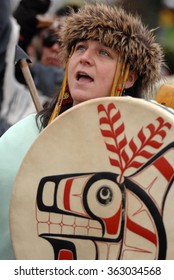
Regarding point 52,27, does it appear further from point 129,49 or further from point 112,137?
point 112,137

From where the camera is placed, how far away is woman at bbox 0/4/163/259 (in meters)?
3.82

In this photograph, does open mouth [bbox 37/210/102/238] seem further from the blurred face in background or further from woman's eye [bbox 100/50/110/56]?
the blurred face in background

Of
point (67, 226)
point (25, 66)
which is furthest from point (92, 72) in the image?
point (67, 226)

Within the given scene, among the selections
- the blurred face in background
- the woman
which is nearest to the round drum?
the woman

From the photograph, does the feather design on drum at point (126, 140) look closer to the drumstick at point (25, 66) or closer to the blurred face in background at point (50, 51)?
the drumstick at point (25, 66)

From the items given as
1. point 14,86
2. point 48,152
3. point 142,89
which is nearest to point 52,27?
point 14,86

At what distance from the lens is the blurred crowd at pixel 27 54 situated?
Answer: 15.6ft

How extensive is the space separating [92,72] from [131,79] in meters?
0.24

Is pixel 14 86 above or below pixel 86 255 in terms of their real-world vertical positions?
above

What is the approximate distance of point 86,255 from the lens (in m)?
3.35

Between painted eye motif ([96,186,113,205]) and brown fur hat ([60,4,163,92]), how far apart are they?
76cm

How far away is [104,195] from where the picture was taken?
10.8 ft

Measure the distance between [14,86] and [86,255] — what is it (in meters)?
2.10
